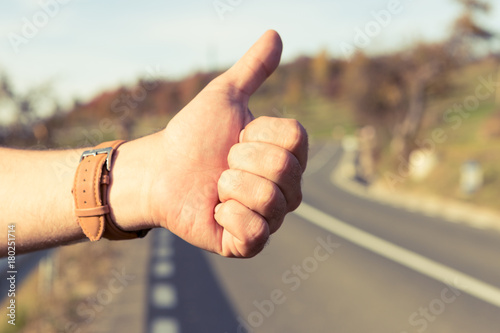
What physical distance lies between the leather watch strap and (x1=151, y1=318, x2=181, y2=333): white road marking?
3.49m

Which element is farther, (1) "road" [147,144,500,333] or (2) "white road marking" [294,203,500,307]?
(2) "white road marking" [294,203,500,307]

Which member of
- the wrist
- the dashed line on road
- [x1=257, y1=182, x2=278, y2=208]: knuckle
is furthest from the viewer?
the dashed line on road

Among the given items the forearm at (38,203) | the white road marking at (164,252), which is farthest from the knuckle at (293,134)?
the white road marking at (164,252)

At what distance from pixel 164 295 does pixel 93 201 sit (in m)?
4.84

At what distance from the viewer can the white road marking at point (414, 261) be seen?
7676 millimetres

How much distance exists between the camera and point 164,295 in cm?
693

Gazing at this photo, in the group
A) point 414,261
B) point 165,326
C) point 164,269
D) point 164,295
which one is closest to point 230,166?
point 165,326

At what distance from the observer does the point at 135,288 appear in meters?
7.04

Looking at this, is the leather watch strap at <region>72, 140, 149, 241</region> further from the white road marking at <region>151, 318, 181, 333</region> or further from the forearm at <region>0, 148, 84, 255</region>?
the white road marking at <region>151, 318, 181, 333</region>

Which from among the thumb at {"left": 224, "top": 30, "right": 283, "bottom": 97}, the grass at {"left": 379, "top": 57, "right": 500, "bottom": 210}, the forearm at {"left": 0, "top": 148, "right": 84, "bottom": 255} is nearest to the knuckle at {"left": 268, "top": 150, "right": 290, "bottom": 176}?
the thumb at {"left": 224, "top": 30, "right": 283, "bottom": 97}

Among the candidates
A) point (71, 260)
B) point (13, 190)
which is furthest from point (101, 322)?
point (13, 190)

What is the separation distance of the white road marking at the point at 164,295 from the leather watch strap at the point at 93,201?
4340mm

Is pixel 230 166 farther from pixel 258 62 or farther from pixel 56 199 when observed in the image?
pixel 56 199

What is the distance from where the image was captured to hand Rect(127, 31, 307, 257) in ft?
6.76
